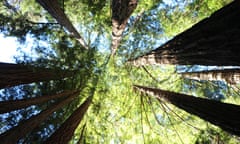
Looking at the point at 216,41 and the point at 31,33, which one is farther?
the point at 31,33

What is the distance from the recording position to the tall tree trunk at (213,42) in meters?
3.28

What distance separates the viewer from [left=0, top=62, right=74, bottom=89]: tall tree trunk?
7.19 m

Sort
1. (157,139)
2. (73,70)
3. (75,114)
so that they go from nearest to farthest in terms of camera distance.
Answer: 1. (75,114)
2. (73,70)
3. (157,139)

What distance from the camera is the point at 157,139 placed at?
10180mm

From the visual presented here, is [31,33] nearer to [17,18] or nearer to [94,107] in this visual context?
[17,18]

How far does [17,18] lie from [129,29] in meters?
4.37

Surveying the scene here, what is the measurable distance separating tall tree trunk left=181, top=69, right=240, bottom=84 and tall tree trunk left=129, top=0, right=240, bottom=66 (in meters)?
1.92

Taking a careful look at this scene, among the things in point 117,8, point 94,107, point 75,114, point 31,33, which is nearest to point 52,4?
point 117,8

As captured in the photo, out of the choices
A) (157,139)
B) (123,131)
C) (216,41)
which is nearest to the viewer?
(216,41)

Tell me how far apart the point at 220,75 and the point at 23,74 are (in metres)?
6.03

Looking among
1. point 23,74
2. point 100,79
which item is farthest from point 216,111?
point 100,79

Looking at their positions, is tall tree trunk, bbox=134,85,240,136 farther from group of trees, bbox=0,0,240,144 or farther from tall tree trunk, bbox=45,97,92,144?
tall tree trunk, bbox=45,97,92,144

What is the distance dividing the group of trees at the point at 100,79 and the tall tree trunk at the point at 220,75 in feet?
0.12

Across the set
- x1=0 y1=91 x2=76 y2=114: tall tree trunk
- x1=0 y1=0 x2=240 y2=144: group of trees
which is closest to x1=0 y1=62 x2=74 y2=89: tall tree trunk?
x1=0 y1=0 x2=240 y2=144: group of trees
